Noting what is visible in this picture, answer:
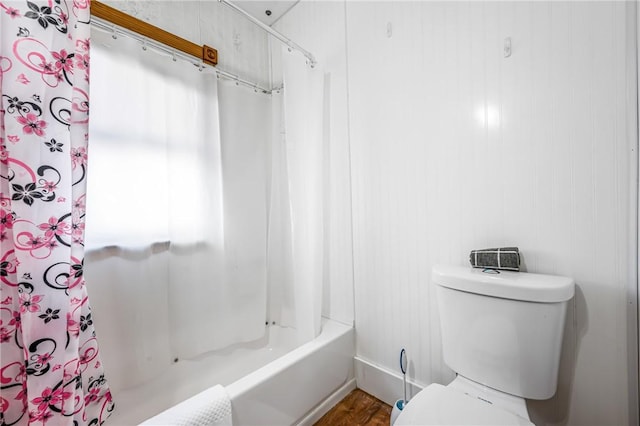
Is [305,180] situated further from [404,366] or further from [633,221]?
[633,221]

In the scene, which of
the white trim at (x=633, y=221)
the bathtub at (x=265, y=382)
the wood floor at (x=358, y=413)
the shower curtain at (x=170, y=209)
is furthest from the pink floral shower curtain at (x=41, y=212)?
the white trim at (x=633, y=221)

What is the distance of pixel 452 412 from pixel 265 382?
677mm

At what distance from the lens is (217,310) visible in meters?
1.51

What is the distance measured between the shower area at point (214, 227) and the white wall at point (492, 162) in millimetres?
263

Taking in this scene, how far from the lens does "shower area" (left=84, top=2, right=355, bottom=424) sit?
116 centimetres

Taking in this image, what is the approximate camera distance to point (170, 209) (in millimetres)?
1331

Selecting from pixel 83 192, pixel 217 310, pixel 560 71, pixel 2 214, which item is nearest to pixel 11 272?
pixel 2 214

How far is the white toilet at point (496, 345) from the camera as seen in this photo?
0.85 meters

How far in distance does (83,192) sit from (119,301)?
0.62m

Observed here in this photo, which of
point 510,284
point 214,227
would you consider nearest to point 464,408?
point 510,284

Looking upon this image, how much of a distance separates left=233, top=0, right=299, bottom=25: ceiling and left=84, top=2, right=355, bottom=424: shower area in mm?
89

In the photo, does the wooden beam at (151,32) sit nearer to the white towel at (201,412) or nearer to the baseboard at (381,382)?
the white towel at (201,412)

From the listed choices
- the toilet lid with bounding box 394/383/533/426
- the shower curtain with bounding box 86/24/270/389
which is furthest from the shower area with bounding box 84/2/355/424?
the toilet lid with bounding box 394/383/533/426

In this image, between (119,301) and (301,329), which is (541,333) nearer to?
(301,329)
